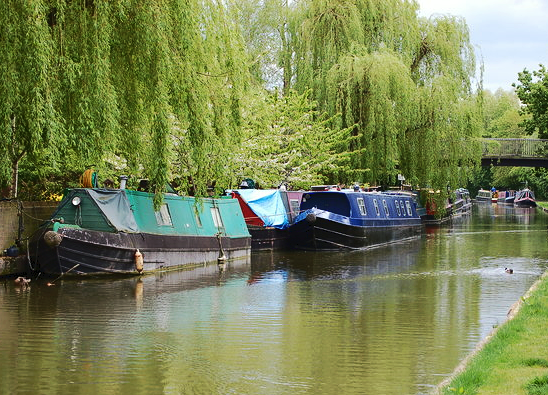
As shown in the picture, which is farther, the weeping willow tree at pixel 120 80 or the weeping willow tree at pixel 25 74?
the weeping willow tree at pixel 120 80

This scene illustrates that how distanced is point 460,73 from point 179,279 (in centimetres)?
2343

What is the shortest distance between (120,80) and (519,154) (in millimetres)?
42061

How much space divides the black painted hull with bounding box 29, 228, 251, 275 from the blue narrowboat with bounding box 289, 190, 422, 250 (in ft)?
24.5

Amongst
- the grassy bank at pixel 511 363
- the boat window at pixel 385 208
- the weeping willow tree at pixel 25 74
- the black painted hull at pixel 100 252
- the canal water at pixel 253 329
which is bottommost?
the canal water at pixel 253 329

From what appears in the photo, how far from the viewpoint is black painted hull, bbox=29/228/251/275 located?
15.9 m

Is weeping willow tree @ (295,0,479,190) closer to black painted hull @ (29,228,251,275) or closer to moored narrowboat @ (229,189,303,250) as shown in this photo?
moored narrowboat @ (229,189,303,250)

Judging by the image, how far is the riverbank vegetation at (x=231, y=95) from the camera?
1366cm

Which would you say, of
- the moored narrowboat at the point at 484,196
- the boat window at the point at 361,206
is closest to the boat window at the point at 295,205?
the boat window at the point at 361,206

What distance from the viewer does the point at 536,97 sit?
139ft

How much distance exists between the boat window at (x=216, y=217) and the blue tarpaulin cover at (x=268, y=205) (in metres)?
3.86

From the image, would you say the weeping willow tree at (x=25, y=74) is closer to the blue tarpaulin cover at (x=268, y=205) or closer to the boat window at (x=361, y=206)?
the blue tarpaulin cover at (x=268, y=205)

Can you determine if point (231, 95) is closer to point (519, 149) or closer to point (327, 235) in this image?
point (327, 235)

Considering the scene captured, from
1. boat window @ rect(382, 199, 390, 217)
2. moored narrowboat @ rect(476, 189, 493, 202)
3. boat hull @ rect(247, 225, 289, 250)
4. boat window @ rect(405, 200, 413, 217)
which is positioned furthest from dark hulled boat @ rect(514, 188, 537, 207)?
boat hull @ rect(247, 225, 289, 250)

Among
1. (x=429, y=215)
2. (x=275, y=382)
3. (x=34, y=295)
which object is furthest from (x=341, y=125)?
(x=275, y=382)
